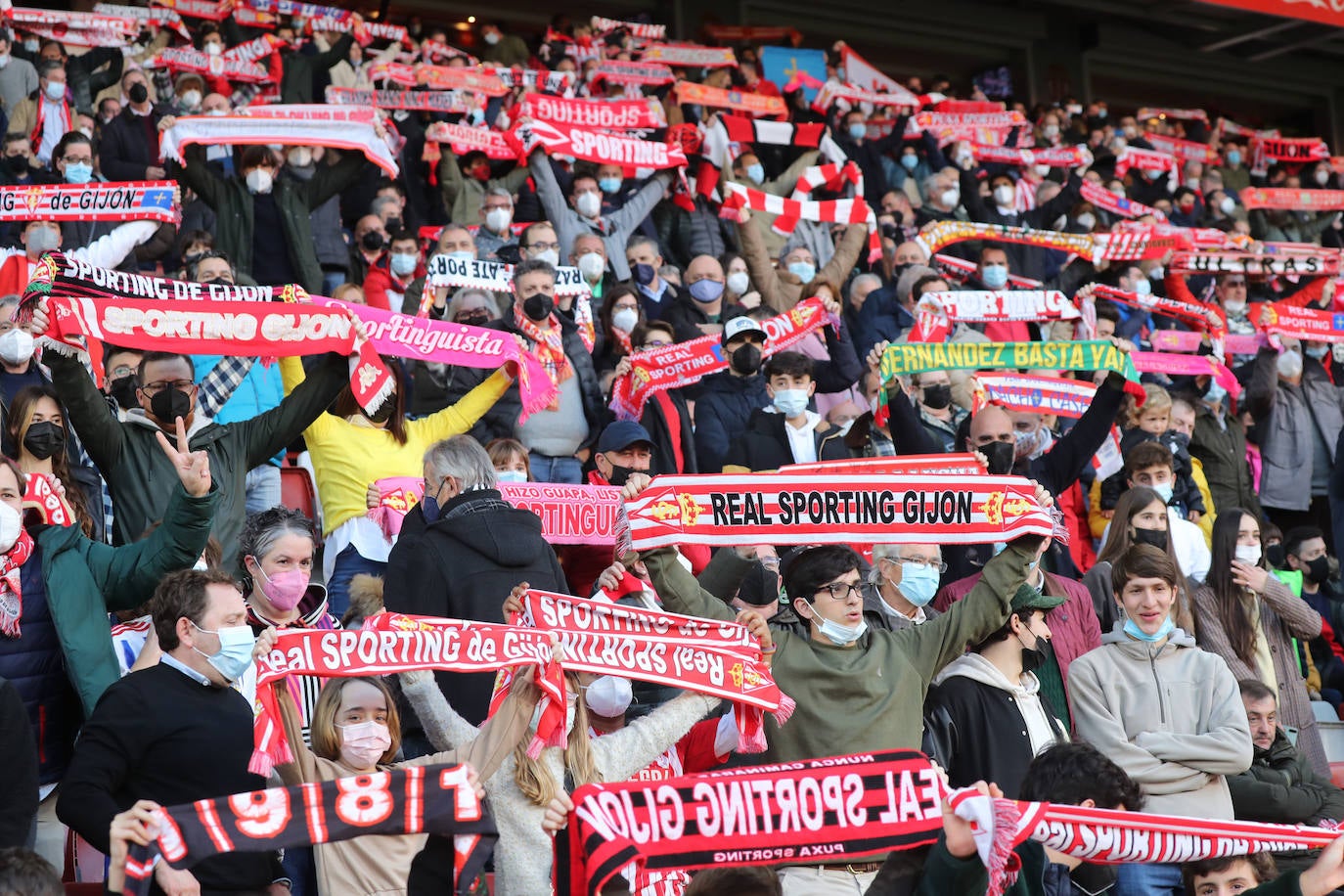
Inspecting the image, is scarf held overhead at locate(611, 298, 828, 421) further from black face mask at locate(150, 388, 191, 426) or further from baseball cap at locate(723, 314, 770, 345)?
black face mask at locate(150, 388, 191, 426)

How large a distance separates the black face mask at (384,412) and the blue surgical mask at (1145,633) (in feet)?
10.8

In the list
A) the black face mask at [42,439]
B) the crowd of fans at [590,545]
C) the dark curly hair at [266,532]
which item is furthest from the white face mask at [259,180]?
the dark curly hair at [266,532]

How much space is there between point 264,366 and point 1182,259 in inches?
297

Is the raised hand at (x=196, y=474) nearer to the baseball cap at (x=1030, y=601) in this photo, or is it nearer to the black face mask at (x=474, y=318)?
the baseball cap at (x=1030, y=601)

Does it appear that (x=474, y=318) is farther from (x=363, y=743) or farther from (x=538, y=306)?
(x=363, y=743)

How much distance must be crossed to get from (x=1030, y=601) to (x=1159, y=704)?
0.57m

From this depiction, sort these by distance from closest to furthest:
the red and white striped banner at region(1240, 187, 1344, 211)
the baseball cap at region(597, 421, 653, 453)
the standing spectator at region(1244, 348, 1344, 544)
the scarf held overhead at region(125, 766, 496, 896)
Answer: the scarf held overhead at region(125, 766, 496, 896) < the baseball cap at region(597, 421, 653, 453) < the standing spectator at region(1244, 348, 1344, 544) < the red and white striped banner at region(1240, 187, 1344, 211)

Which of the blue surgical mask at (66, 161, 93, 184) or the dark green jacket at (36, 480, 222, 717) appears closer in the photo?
the dark green jacket at (36, 480, 222, 717)

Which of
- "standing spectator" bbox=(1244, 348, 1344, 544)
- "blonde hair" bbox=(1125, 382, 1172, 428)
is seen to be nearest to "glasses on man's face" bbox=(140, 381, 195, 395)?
"blonde hair" bbox=(1125, 382, 1172, 428)

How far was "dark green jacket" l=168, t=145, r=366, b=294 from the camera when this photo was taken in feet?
35.8

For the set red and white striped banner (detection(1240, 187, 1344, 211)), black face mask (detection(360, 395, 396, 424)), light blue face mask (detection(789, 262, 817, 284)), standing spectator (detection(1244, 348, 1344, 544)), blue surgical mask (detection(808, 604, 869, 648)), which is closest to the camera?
blue surgical mask (detection(808, 604, 869, 648))

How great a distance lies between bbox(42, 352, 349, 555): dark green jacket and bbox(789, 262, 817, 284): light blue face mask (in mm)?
6608

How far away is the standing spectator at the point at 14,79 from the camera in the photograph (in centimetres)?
1329

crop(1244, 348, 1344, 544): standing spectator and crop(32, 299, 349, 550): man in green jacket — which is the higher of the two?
crop(32, 299, 349, 550): man in green jacket
